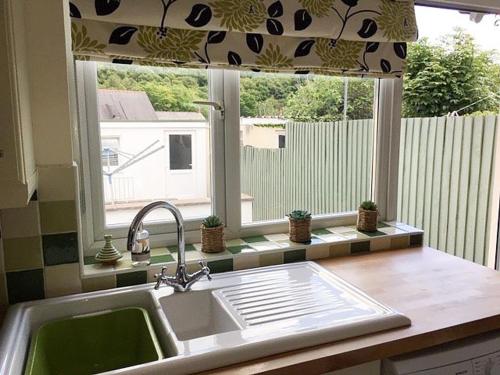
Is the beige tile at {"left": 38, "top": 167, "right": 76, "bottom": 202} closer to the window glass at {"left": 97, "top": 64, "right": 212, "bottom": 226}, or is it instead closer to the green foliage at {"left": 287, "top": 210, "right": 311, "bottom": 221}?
the window glass at {"left": 97, "top": 64, "right": 212, "bottom": 226}

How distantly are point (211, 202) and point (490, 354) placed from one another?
1.02 m

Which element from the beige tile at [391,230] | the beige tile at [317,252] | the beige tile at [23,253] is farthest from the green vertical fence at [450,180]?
the beige tile at [23,253]

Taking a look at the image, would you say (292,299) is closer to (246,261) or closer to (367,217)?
(246,261)

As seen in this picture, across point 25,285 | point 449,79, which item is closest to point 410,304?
point 25,285

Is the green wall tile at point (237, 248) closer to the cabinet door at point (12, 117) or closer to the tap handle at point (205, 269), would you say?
the tap handle at point (205, 269)

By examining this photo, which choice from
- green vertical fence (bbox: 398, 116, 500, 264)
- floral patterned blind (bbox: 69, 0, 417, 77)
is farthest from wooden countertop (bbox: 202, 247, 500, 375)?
green vertical fence (bbox: 398, 116, 500, 264)

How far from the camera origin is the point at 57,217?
3.79 feet

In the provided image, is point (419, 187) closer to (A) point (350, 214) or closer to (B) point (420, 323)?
(A) point (350, 214)

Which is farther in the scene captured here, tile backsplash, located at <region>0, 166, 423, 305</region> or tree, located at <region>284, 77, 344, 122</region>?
tree, located at <region>284, 77, 344, 122</region>

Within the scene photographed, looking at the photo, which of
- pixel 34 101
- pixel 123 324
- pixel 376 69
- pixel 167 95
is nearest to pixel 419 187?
pixel 376 69

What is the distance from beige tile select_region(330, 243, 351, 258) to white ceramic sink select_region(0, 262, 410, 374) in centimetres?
17

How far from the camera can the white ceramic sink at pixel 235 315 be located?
864 millimetres

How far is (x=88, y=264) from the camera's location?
1.30 metres

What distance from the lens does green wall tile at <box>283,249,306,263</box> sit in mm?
1467
